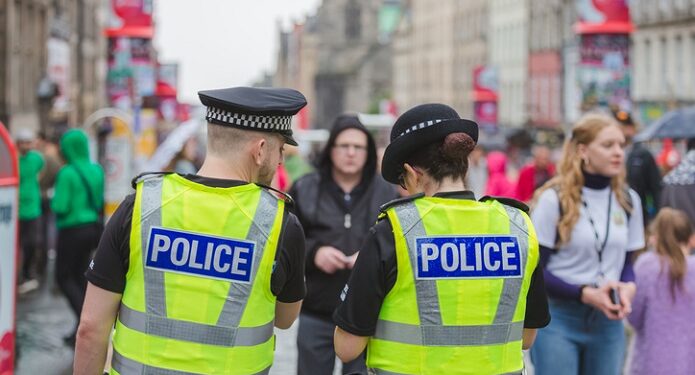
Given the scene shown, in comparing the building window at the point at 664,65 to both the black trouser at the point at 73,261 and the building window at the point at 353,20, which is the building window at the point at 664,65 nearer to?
the black trouser at the point at 73,261

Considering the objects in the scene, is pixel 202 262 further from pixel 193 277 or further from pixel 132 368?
pixel 132 368

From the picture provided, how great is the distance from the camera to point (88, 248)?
12.1m

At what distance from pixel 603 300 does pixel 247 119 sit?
2.60 metres

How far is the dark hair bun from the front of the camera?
4691 millimetres

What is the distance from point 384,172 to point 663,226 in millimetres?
2885

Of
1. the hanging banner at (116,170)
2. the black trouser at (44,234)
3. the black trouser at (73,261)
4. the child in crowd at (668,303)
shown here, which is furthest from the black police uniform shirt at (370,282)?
the hanging banner at (116,170)

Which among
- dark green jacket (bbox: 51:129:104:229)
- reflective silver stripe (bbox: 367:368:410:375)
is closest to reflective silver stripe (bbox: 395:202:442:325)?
reflective silver stripe (bbox: 367:368:410:375)

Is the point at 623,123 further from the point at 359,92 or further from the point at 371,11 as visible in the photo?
the point at 371,11

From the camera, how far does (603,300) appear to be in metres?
6.71

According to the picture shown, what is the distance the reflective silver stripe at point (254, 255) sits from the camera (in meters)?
4.63

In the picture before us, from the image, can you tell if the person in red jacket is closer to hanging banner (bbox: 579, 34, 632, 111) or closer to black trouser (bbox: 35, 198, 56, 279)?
black trouser (bbox: 35, 198, 56, 279)

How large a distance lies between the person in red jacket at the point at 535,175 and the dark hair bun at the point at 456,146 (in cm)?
955

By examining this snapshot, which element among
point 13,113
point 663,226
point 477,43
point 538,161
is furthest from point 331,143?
point 477,43

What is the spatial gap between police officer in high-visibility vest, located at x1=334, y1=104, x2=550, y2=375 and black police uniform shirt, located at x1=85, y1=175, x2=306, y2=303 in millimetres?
228
